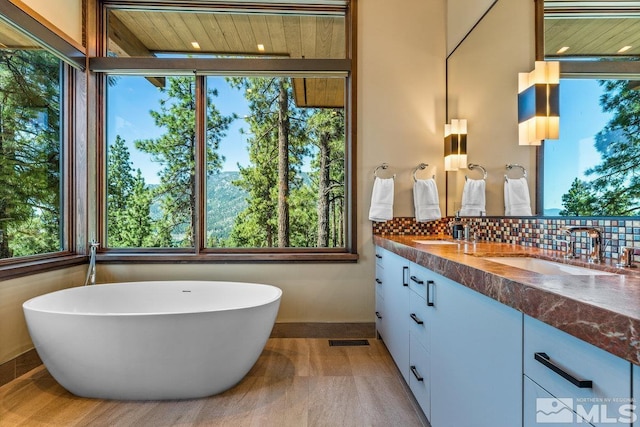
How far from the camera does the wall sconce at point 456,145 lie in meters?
2.62

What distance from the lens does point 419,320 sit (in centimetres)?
167

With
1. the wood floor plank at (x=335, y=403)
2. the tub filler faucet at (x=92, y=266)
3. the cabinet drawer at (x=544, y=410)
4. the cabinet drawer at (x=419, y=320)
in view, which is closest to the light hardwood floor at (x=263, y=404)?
the wood floor plank at (x=335, y=403)

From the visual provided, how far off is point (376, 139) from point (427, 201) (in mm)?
619

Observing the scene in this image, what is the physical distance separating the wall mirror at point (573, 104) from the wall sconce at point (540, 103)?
36mm

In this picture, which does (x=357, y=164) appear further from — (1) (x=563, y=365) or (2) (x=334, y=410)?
(1) (x=563, y=365)

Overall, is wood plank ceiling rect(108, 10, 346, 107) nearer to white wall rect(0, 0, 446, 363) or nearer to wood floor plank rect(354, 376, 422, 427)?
white wall rect(0, 0, 446, 363)

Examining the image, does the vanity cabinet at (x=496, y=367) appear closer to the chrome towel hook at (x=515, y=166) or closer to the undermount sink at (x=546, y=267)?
the undermount sink at (x=546, y=267)

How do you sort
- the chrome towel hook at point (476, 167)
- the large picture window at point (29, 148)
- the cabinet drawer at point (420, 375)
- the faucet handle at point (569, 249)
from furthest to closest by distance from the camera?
1. the chrome towel hook at point (476, 167)
2. the large picture window at point (29, 148)
3. the cabinet drawer at point (420, 375)
4. the faucet handle at point (569, 249)

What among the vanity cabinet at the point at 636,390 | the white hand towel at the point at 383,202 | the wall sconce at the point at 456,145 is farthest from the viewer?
the white hand towel at the point at 383,202

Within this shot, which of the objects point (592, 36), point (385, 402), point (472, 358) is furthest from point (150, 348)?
point (592, 36)

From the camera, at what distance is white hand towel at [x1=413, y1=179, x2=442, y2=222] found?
2738 mm

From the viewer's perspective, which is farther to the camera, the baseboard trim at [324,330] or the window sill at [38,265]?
the baseboard trim at [324,330]

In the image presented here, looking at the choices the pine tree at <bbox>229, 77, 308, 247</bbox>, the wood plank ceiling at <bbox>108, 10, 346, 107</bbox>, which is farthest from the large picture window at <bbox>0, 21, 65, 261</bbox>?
the pine tree at <bbox>229, 77, 308, 247</bbox>

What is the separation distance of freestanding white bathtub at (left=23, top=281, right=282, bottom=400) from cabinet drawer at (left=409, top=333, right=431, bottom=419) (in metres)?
0.76
